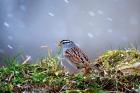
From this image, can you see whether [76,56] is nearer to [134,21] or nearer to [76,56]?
[76,56]

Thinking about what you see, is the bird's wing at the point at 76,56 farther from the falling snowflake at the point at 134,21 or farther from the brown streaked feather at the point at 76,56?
the falling snowflake at the point at 134,21

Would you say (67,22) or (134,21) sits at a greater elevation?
(67,22)

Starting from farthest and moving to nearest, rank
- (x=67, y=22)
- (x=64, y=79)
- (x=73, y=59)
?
(x=67, y=22) → (x=73, y=59) → (x=64, y=79)

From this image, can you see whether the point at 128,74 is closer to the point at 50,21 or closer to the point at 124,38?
the point at 124,38

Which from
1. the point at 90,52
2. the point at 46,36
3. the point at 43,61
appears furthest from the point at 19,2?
the point at 43,61

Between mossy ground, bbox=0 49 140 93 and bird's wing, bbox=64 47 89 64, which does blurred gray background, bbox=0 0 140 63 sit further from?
bird's wing, bbox=64 47 89 64

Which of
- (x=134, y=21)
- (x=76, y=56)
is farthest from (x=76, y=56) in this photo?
(x=134, y=21)

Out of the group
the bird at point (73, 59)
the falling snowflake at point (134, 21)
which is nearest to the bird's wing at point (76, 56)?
the bird at point (73, 59)

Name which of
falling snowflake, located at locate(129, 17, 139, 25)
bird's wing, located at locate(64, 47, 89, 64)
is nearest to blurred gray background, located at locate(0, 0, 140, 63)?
falling snowflake, located at locate(129, 17, 139, 25)
